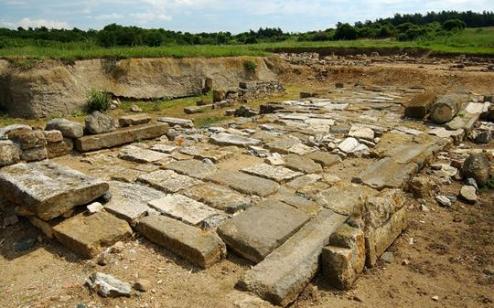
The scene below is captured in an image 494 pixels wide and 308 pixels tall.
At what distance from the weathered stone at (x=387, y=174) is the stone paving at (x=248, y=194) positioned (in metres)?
0.02

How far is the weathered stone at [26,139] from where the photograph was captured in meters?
5.48

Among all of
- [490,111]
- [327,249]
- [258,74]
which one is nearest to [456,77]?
[490,111]

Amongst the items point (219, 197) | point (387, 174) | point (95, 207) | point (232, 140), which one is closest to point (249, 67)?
point (232, 140)

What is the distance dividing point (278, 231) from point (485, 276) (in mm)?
1969

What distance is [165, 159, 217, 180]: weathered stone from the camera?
19.0 ft

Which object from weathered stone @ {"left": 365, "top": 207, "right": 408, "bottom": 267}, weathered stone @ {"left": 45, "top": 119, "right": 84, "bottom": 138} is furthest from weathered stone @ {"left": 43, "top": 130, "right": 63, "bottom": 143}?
weathered stone @ {"left": 365, "top": 207, "right": 408, "bottom": 267}

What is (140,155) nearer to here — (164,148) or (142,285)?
(164,148)

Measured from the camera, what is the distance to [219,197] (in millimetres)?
4973

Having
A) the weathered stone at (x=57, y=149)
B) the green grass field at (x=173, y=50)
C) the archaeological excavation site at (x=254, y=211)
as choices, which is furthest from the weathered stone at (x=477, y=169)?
the green grass field at (x=173, y=50)

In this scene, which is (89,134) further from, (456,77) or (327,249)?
(456,77)

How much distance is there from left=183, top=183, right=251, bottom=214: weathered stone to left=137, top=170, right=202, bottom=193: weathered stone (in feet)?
0.53

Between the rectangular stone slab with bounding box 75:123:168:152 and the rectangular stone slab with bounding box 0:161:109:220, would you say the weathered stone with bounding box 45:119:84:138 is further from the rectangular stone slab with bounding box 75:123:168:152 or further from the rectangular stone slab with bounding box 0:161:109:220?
the rectangular stone slab with bounding box 0:161:109:220

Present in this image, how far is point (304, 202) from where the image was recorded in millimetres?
4824

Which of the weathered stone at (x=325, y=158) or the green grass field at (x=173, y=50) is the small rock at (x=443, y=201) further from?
the green grass field at (x=173, y=50)
